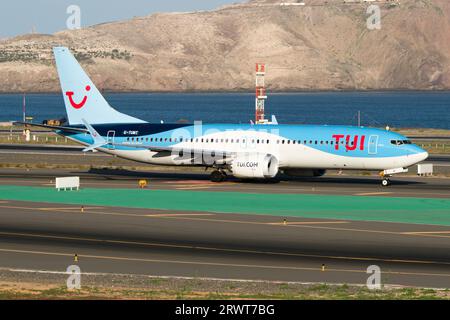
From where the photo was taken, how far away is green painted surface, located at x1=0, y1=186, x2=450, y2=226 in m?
60.4

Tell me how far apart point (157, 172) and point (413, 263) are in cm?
4690

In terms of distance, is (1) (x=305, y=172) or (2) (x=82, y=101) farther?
(2) (x=82, y=101)

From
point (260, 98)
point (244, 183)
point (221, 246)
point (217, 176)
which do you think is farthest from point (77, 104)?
point (260, 98)

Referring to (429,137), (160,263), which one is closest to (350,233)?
(160,263)

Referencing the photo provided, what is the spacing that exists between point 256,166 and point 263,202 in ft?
34.2

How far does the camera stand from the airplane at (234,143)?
2943 inches

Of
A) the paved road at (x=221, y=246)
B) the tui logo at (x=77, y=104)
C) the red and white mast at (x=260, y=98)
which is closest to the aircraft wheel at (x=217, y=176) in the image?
the tui logo at (x=77, y=104)

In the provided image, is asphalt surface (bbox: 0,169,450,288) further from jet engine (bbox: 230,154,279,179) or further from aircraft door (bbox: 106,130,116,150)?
aircraft door (bbox: 106,130,116,150)

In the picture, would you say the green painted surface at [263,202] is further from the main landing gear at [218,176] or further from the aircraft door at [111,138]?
the aircraft door at [111,138]

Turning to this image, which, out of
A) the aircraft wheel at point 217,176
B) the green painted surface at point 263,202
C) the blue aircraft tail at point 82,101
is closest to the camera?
the green painted surface at point 263,202

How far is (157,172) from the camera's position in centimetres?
8900

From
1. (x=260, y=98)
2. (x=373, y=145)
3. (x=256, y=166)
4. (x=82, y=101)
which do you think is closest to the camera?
(x=373, y=145)

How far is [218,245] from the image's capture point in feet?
160

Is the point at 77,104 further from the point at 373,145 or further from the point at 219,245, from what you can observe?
the point at 219,245
